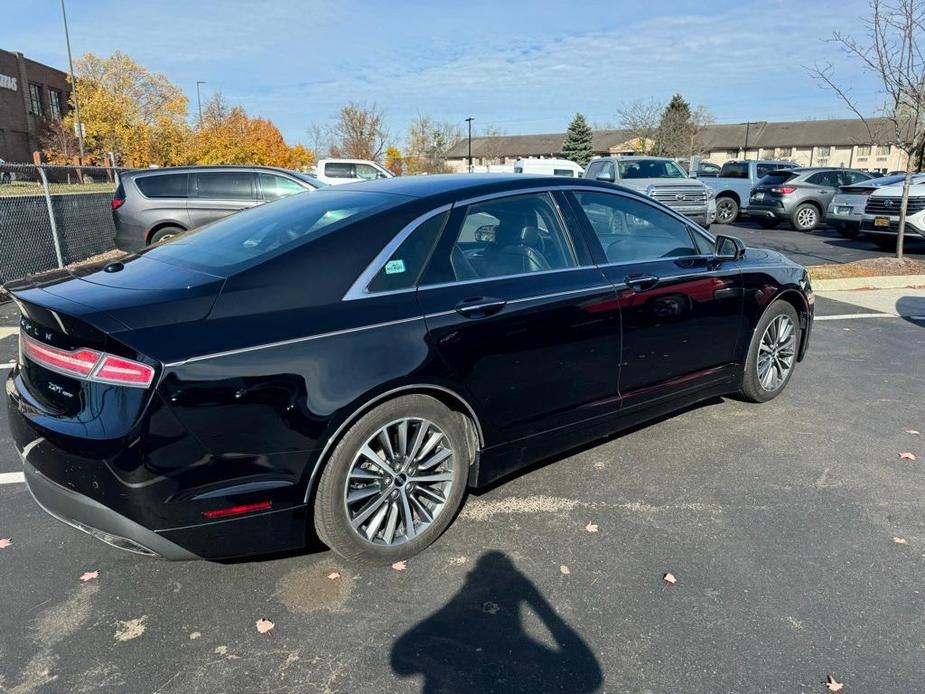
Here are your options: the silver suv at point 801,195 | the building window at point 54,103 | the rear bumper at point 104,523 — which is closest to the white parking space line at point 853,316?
the rear bumper at point 104,523

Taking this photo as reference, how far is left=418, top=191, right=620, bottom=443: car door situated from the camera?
306 cm

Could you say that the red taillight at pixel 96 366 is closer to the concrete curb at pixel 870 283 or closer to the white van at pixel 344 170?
the concrete curb at pixel 870 283

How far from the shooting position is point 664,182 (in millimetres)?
15180

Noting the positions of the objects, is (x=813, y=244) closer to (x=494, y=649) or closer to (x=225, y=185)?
(x=225, y=185)

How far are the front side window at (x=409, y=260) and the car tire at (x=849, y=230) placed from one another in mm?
15090

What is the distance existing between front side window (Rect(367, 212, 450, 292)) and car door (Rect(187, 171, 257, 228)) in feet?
28.1

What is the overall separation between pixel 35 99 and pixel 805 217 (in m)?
53.9

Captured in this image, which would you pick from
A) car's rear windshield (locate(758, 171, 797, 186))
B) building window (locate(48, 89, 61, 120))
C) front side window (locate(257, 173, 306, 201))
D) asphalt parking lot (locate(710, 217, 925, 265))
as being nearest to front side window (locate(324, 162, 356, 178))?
front side window (locate(257, 173, 306, 201))

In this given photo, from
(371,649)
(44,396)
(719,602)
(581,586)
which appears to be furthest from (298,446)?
(719,602)

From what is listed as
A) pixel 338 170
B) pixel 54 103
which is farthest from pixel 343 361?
pixel 54 103

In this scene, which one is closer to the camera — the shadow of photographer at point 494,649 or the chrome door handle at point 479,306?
the shadow of photographer at point 494,649

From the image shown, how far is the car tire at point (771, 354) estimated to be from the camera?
15.3ft

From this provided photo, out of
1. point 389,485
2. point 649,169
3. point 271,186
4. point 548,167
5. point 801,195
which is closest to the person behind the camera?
point 389,485

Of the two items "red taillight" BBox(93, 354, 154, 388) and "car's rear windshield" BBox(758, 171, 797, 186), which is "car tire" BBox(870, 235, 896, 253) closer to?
"car's rear windshield" BBox(758, 171, 797, 186)
